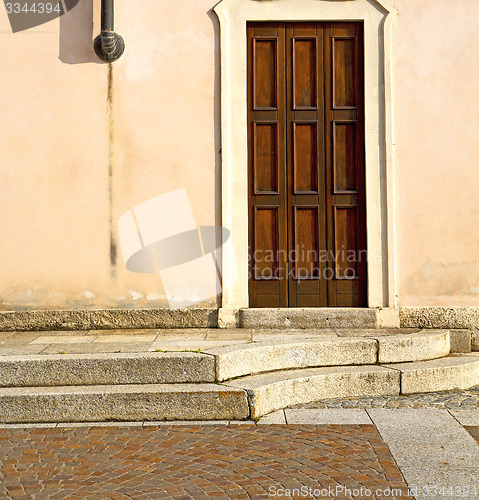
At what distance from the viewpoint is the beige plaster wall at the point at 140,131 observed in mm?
7211

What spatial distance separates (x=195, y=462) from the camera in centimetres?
415

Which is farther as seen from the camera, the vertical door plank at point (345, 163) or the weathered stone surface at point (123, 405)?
the vertical door plank at point (345, 163)

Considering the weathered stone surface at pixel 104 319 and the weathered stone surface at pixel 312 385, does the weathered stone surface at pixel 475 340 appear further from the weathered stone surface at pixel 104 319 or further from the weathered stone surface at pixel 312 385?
the weathered stone surface at pixel 104 319

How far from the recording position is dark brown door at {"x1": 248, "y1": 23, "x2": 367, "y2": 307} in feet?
24.2

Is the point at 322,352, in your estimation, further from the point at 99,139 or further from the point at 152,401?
the point at 99,139

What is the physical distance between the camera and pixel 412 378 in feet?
19.3

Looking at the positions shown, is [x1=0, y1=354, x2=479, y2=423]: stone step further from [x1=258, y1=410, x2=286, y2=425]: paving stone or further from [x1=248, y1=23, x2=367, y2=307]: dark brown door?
[x1=248, y1=23, x2=367, y2=307]: dark brown door

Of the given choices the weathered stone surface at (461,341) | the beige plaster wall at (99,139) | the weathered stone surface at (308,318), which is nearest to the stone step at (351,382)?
the weathered stone surface at (461,341)

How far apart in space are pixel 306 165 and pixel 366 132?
29.1 inches

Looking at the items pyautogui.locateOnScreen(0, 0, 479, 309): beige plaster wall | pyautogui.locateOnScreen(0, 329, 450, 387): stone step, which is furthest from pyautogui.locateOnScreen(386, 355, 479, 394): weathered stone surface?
pyautogui.locateOnScreen(0, 0, 479, 309): beige plaster wall

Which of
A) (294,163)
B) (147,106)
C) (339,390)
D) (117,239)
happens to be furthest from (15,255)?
(339,390)

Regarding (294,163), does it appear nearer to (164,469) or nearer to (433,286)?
(433,286)

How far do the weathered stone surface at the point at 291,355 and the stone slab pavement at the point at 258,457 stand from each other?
0.53 metres

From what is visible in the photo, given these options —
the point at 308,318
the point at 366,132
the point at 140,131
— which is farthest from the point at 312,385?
the point at 140,131
